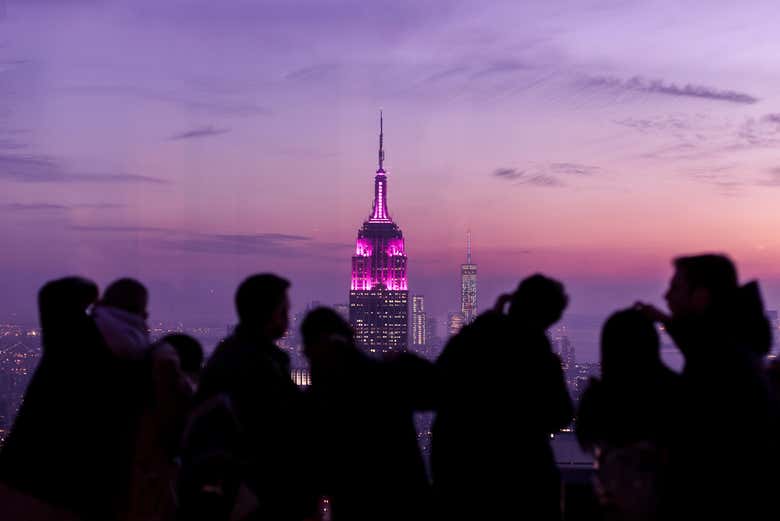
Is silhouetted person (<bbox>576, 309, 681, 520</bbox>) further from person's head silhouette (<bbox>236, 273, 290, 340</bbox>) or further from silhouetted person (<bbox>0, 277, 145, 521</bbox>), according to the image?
silhouetted person (<bbox>0, 277, 145, 521</bbox>)

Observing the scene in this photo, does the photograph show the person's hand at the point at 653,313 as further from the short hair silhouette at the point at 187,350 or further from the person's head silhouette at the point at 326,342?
the short hair silhouette at the point at 187,350

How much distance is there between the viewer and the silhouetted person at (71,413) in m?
4.78

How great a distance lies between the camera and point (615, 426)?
4043mm

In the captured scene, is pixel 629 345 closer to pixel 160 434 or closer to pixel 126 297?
pixel 160 434

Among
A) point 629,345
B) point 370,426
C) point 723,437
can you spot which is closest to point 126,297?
point 370,426

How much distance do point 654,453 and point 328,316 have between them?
1.61 metres

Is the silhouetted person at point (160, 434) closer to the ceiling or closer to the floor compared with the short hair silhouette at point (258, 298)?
closer to the floor

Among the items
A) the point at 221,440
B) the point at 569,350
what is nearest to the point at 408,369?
the point at 221,440

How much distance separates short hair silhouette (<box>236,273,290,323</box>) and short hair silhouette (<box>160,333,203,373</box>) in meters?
1.12

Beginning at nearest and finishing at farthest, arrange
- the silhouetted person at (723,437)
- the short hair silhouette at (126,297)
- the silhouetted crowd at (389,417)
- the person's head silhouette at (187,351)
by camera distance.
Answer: the silhouetted person at (723,437) → the silhouetted crowd at (389,417) → the short hair silhouette at (126,297) → the person's head silhouette at (187,351)

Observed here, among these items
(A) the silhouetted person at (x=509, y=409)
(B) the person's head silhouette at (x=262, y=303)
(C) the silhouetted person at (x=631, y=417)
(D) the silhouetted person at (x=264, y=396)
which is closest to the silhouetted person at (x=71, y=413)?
(D) the silhouetted person at (x=264, y=396)

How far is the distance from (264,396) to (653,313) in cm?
186

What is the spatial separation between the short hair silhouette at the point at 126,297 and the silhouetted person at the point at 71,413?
78mm

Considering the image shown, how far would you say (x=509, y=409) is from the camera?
4.66 m
